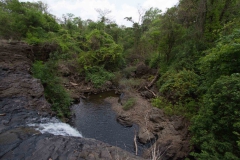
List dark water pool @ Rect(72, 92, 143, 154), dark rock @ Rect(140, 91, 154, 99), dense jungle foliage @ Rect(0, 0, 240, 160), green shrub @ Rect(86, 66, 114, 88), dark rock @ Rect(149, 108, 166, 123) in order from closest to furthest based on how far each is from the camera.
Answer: dense jungle foliage @ Rect(0, 0, 240, 160)
dark water pool @ Rect(72, 92, 143, 154)
dark rock @ Rect(149, 108, 166, 123)
dark rock @ Rect(140, 91, 154, 99)
green shrub @ Rect(86, 66, 114, 88)

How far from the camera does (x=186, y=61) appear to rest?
38.7 ft

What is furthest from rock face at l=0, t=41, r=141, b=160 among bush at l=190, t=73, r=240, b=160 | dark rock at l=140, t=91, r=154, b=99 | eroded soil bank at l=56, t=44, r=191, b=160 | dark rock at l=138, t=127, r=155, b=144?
dark rock at l=140, t=91, r=154, b=99

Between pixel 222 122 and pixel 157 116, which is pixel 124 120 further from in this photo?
pixel 222 122

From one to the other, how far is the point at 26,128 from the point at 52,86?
14.6 feet

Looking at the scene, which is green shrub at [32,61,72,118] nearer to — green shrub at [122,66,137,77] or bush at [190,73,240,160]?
bush at [190,73,240,160]

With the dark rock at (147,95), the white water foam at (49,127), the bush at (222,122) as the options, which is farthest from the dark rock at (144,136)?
the dark rock at (147,95)

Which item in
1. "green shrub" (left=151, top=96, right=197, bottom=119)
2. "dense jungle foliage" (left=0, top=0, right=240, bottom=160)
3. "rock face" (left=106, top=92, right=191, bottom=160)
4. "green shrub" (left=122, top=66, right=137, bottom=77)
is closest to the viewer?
"dense jungle foliage" (left=0, top=0, right=240, bottom=160)

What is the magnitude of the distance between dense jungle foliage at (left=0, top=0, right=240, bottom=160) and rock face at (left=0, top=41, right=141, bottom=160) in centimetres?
149

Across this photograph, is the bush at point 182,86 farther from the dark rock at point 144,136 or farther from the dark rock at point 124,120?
the dark rock at point 124,120

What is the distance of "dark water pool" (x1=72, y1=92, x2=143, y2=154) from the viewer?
26.5ft

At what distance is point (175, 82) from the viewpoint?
10547mm

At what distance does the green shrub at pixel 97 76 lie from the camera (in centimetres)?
1630

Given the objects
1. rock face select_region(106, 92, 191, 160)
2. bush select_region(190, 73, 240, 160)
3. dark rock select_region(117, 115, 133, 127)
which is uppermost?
bush select_region(190, 73, 240, 160)

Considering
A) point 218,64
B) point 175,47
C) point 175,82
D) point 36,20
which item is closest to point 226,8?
point 175,47
